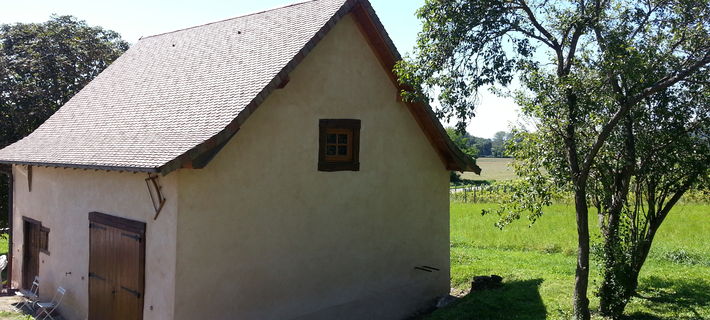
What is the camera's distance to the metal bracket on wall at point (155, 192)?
943 cm

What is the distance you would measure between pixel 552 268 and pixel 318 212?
817 centimetres

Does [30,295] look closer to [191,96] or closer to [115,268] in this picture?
[115,268]

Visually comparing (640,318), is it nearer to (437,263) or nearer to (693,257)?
(437,263)

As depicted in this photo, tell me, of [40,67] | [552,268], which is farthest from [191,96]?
[40,67]

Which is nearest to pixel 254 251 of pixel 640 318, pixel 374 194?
pixel 374 194

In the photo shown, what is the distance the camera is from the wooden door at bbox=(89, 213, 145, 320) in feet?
32.6

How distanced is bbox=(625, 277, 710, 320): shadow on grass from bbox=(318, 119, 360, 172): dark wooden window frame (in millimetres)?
6107

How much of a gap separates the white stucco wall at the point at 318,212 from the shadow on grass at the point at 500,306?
52.3 inches

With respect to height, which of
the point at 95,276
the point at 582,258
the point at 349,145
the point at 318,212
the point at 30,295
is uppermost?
the point at 349,145

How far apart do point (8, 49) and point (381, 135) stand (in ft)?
59.3

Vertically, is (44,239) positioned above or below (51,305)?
above

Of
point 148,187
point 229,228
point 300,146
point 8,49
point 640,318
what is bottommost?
point 640,318

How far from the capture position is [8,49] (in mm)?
22766

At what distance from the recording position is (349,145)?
39.7ft
